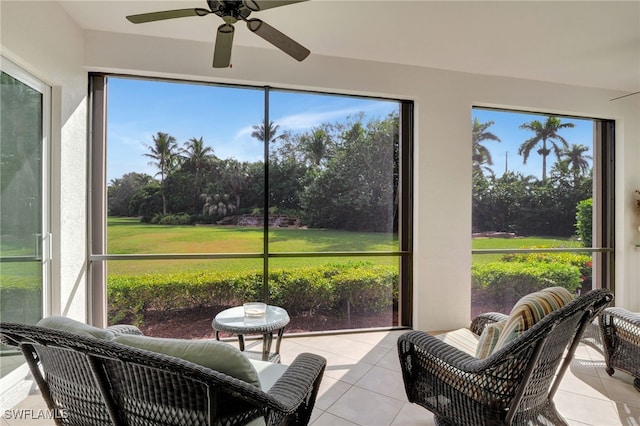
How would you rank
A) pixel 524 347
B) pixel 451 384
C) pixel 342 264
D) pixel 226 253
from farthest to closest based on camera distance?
1. pixel 342 264
2. pixel 226 253
3. pixel 451 384
4. pixel 524 347

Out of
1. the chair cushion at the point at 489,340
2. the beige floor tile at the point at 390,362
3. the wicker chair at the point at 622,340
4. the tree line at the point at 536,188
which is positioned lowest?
the beige floor tile at the point at 390,362

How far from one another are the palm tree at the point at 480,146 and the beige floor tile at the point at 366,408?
9.57 ft

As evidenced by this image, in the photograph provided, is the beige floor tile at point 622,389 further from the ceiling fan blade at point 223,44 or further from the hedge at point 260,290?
the ceiling fan blade at point 223,44

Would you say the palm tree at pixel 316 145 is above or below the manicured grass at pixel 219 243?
above

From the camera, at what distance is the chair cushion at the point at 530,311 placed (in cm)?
160

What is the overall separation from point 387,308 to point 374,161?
1.70m

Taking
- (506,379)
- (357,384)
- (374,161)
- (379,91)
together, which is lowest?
(357,384)

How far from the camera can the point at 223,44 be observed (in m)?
2.20

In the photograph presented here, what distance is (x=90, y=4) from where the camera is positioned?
2.73m

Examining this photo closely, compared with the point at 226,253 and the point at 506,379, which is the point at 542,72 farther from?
the point at 226,253

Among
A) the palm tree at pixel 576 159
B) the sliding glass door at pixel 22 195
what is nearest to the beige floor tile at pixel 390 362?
the sliding glass door at pixel 22 195

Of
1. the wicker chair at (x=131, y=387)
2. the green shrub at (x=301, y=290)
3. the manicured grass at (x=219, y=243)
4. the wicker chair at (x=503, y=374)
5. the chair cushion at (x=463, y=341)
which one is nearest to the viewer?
the wicker chair at (x=131, y=387)

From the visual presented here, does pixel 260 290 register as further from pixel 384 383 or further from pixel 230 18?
pixel 230 18

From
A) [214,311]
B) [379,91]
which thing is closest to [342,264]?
[214,311]
